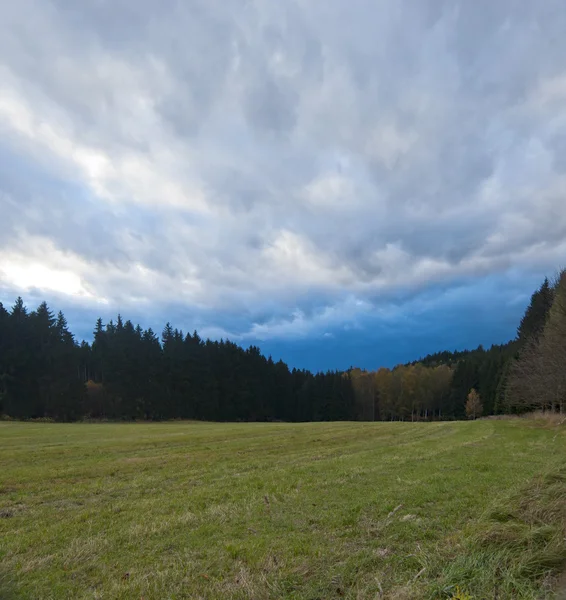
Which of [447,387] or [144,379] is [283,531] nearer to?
[144,379]

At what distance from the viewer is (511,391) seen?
54.2 m

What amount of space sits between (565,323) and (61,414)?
2574 inches

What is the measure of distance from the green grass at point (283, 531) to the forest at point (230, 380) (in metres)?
29.6

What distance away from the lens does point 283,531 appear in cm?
740

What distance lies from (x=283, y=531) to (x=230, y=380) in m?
85.9

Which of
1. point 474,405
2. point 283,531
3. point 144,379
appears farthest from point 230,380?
point 283,531

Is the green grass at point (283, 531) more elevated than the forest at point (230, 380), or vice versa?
the forest at point (230, 380)

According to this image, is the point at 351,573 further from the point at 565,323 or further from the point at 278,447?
the point at 565,323

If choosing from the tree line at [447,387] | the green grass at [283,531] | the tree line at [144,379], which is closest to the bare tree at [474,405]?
the tree line at [447,387]

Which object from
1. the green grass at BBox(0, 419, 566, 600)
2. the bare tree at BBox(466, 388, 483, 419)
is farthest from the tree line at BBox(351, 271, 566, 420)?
the green grass at BBox(0, 419, 566, 600)

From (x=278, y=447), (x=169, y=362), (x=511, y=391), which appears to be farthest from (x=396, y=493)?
(x=169, y=362)

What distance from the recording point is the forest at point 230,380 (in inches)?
2042

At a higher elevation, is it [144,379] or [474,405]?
[144,379]

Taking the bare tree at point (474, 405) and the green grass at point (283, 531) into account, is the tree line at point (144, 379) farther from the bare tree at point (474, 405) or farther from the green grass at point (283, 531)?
the green grass at point (283, 531)
